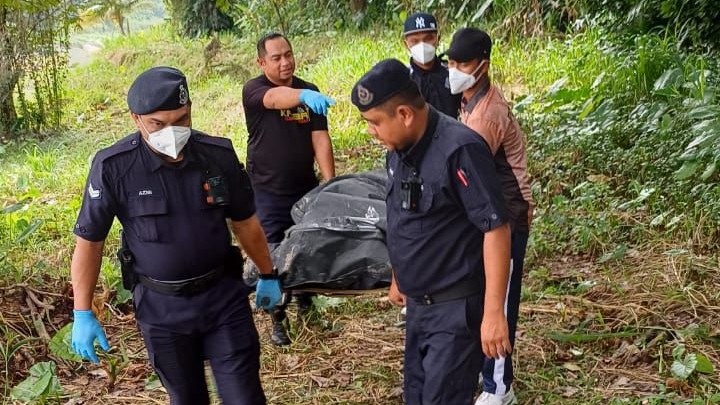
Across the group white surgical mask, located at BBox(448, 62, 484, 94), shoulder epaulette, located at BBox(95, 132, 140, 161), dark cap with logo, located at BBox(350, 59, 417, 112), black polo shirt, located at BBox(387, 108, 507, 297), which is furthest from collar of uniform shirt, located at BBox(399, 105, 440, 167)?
shoulder epaulette, located at BBox(95, 132, 140, 161)

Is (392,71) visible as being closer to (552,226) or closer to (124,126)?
(552,226)

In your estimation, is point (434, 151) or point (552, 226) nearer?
point (434, 151)

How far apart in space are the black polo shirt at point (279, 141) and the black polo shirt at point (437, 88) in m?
0.68

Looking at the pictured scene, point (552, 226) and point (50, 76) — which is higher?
point (50, 76)

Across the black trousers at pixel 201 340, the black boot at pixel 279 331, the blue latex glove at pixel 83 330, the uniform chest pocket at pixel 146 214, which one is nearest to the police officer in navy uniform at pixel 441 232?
the black trousers at pixel 201 340

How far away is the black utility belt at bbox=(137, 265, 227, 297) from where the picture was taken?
2.58m

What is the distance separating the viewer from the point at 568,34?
902 centimetres

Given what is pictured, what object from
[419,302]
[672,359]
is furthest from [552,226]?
[419,302]

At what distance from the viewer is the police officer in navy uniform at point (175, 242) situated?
2.51 metres

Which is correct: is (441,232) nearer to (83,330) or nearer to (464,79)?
(464,79)

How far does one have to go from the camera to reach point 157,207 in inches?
98.9

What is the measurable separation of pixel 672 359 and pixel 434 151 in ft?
6.17

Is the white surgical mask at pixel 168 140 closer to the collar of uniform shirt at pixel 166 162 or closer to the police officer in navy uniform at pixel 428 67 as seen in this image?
the collar of uniform shirt at pixel 166 162

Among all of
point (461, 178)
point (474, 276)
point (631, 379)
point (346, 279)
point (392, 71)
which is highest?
point (392, 71)
